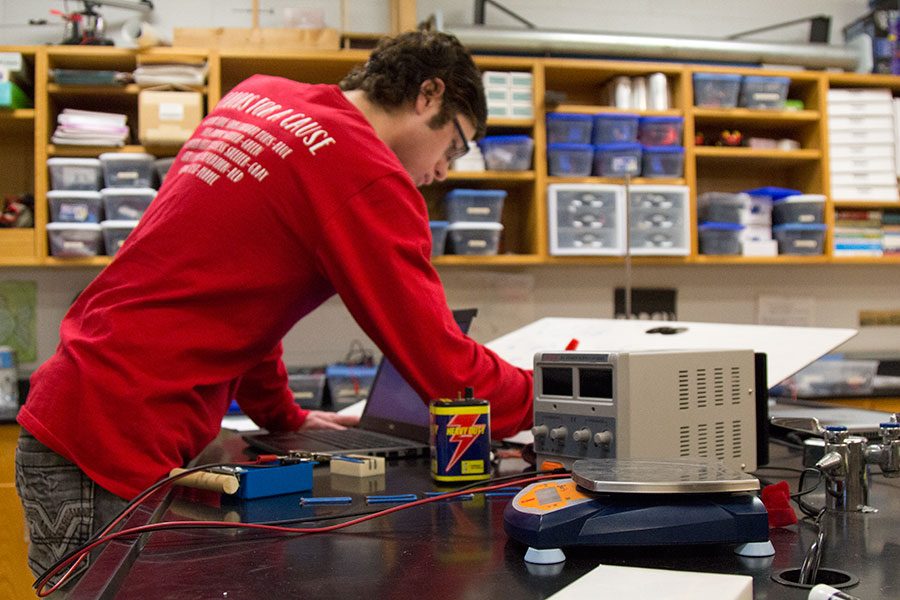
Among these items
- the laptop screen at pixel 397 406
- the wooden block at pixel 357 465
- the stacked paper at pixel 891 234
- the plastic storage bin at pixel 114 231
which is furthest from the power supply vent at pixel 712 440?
the stacked paper at pixel 891 234

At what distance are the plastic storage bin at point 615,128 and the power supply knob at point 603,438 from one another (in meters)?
2.45

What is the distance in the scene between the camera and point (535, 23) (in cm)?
351

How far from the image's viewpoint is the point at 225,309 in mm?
1105

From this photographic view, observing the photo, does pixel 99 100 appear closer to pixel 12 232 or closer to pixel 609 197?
pixel 12 232

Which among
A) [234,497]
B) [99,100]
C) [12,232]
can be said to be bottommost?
[234,497]

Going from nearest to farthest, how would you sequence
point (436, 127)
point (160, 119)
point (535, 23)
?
point (436, 127) → point (160, 119) → point (535, 23)

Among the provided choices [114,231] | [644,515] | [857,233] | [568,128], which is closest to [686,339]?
[644,515]

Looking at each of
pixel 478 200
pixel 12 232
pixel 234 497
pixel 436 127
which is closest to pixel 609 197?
pixel 478 200

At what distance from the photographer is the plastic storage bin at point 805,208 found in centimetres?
329

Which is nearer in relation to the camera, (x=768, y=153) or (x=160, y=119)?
(x=160, y=119)

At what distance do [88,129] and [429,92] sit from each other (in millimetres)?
1971

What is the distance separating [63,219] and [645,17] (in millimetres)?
2465

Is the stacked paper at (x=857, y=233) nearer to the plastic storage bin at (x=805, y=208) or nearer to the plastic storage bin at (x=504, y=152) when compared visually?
the plastic storage bin at (x=805, y=208)

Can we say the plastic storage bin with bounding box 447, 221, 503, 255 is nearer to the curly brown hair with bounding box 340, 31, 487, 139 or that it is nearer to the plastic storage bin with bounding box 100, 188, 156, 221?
the plastic storage bin with bounding box 100, 188, 156, 221
